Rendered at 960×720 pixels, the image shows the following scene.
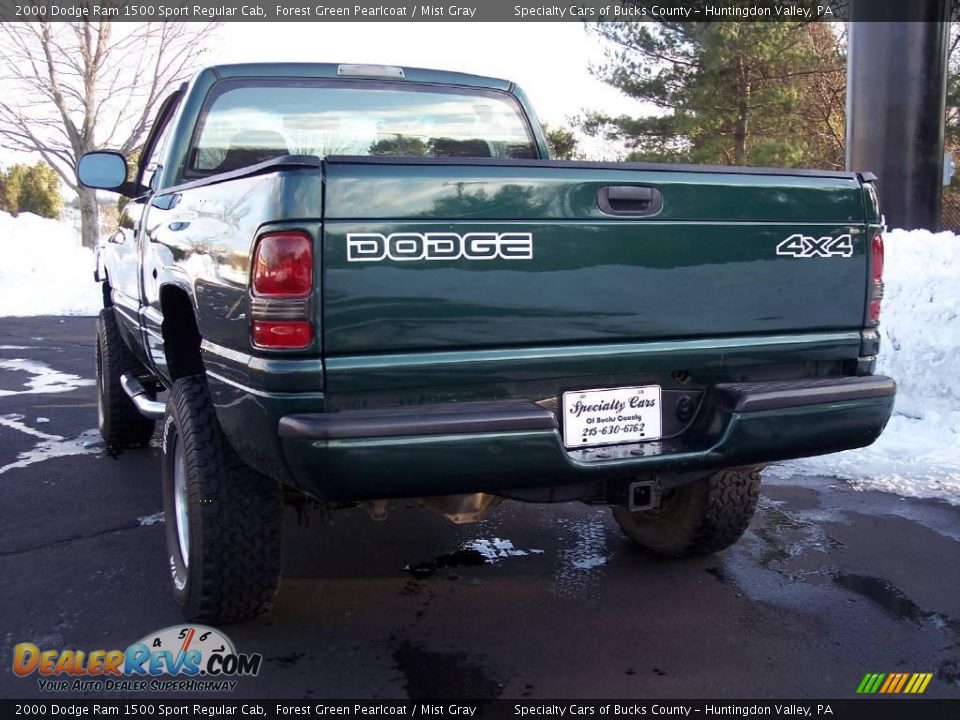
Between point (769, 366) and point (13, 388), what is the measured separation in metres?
7.00

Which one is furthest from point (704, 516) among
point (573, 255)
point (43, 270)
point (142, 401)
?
point (43, 270)

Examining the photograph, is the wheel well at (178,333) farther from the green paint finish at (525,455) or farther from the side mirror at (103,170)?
the side mirror at (103,170)

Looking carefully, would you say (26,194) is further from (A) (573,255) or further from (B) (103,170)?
(A) (573,255)

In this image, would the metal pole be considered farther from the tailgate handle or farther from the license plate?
the license plate

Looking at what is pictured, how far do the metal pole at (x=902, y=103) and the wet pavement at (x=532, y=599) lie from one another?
7.94m

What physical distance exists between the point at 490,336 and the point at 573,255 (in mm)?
360

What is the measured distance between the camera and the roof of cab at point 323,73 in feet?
13.2

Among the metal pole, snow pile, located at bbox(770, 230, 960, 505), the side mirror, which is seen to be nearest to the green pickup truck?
the side mirror

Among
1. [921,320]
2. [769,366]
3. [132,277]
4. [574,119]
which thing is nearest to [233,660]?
[769,366]

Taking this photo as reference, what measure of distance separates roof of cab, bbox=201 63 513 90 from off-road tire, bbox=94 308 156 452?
2127mm

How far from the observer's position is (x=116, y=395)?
5453 millimetres

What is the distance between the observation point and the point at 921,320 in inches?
261

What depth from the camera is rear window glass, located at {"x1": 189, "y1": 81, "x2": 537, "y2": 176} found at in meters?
3.98

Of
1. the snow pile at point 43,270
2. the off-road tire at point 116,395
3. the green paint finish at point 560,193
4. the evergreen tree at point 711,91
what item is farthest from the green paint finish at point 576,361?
the evergreen tree at point 711,91
